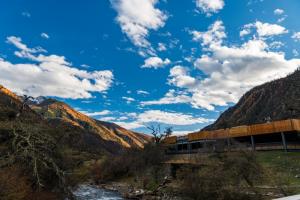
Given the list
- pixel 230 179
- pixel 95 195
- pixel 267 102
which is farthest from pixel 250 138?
pixel 267 102

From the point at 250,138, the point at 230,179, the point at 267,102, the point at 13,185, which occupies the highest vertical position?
the point at 267,102

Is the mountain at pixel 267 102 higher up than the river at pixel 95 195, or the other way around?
the mountain at pixel 267 102

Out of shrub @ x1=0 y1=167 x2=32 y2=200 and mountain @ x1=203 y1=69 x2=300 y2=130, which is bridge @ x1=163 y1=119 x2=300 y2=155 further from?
mountain @ x1=203 y1=69 x2=300 y2=130

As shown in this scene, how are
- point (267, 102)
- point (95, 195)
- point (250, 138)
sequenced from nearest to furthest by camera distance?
point (95, 195), point (250, 138), point (267, 102)

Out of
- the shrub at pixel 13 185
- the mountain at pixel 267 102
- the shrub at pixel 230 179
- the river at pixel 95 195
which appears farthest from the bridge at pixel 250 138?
the mountain at pixel 267 102

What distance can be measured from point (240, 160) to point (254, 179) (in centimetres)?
215

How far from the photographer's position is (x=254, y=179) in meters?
25.6

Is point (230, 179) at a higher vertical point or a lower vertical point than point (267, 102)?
lower

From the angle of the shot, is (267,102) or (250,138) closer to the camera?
(250,138)

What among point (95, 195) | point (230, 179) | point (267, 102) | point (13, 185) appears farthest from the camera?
point (267, 102)

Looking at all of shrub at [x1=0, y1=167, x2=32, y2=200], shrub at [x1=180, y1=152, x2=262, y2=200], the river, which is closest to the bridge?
shrub at [x1=180, y1=152, x2=262, y2=200]

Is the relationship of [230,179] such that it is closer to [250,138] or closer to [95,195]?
[95,195]

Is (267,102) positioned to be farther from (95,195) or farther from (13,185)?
(13,185)

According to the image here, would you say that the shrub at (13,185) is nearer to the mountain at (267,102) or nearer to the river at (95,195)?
the river at (95,195)
